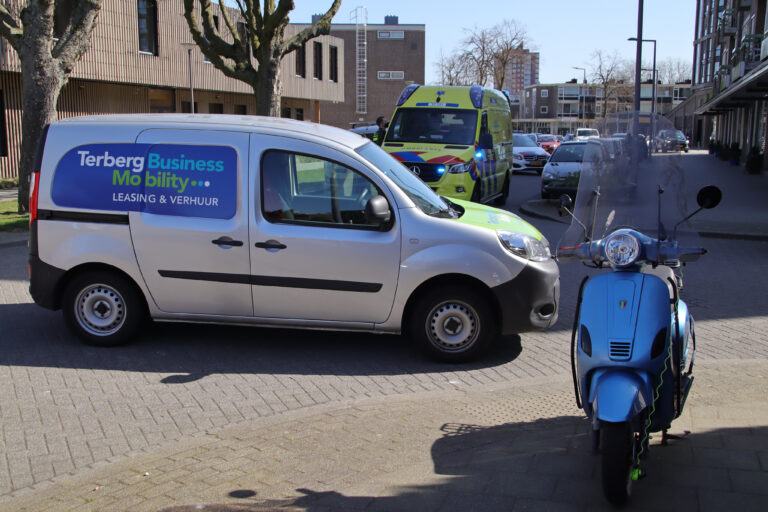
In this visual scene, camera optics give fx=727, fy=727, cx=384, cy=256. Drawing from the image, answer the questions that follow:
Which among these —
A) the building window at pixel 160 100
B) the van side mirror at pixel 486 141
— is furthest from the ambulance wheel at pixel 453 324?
the building window at pixel 160 100

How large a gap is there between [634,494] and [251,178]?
3.75 meters

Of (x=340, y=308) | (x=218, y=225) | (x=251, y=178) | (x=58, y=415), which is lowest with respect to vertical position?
(x=58, y=415)

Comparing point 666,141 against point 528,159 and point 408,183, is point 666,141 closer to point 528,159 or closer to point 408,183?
point 408,183

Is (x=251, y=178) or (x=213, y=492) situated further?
(x=251, y=178)

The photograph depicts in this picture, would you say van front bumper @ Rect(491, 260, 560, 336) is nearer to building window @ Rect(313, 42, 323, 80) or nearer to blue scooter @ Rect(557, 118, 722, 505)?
blue scooter @ Rect(557, 118, 722, 505)

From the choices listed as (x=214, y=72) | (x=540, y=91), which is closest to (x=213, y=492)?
(x=214, y=72)

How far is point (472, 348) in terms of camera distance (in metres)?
5.88

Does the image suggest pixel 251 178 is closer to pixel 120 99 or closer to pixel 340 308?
pixel 340 308

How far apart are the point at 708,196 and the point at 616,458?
1525 millimetres

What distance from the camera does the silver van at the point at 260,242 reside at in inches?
230

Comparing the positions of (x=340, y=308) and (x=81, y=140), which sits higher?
(x=81, y=140)

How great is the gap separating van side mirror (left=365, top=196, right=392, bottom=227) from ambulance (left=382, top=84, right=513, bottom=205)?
8274 millimetres

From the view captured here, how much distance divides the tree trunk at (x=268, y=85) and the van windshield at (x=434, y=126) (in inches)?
217

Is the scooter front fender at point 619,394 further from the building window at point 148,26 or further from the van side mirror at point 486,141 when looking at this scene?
the building window at point 148,26
